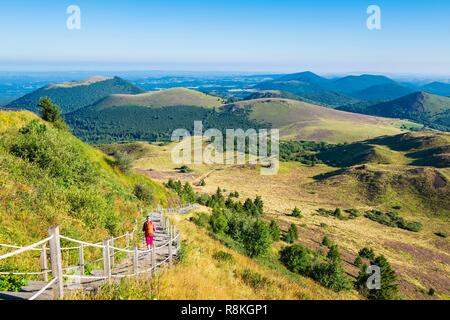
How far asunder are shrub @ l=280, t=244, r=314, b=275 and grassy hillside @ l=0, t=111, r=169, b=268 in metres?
21.2

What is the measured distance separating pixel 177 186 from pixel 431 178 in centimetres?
7893

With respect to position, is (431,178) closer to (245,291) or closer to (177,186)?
(177,186)

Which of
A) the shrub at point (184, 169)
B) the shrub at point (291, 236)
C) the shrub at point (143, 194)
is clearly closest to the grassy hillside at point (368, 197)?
the shrub at point (291, 236)

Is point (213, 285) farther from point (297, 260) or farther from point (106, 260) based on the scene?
point (297, 260)

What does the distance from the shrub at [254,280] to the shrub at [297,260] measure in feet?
84.7

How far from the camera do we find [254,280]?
47.2 ft

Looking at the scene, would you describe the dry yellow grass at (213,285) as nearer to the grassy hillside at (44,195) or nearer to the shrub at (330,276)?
the grassy hillside at (44,195)

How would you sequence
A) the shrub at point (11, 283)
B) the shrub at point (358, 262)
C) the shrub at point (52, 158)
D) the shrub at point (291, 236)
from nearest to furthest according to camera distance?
the shrub at point (11, 283) < the shrub at point (52, 158) < the shrub at point (358, 262) < the shrub at point (291, 236)

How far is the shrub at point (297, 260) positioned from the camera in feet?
132

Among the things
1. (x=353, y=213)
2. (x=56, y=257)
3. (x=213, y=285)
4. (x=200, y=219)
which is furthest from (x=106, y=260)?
(x=353, y=213)

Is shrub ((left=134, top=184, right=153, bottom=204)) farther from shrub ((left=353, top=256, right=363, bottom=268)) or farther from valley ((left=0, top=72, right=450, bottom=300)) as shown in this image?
shrub ((left=353, top=256, right=363, bottom=268))

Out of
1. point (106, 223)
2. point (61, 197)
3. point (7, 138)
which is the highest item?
point (7, 138)
